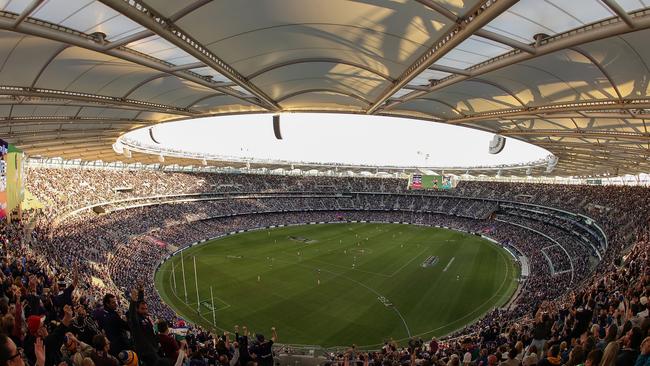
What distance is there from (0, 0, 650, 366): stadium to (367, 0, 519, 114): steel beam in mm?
72

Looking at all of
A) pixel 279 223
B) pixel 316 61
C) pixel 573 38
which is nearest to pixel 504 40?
pixel 573 38

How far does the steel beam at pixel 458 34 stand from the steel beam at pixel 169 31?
6171 mm

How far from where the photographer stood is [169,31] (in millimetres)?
8719

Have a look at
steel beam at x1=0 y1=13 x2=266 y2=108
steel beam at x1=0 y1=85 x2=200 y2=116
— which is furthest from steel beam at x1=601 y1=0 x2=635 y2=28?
steel beam at x1=0 y1=85 x2=200 y2=116

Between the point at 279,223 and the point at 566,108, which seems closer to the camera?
the point at 566,108


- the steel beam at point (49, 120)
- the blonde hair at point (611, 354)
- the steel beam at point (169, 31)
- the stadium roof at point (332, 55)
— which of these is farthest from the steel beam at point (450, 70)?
the steel beam at point (49, 120)

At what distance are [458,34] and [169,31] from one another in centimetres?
687

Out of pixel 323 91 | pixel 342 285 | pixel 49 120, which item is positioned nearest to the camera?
pixel 323 91

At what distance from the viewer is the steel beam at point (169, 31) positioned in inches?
286

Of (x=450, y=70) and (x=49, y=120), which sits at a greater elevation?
(x=450, y=70)

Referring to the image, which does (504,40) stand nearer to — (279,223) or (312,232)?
(312,232)

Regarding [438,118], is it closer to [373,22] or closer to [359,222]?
[373,22]

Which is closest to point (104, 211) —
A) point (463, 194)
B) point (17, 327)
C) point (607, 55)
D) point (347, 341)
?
point (347, 341)

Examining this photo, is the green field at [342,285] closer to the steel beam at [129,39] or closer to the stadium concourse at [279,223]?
the stadium concourse at [279,223]
